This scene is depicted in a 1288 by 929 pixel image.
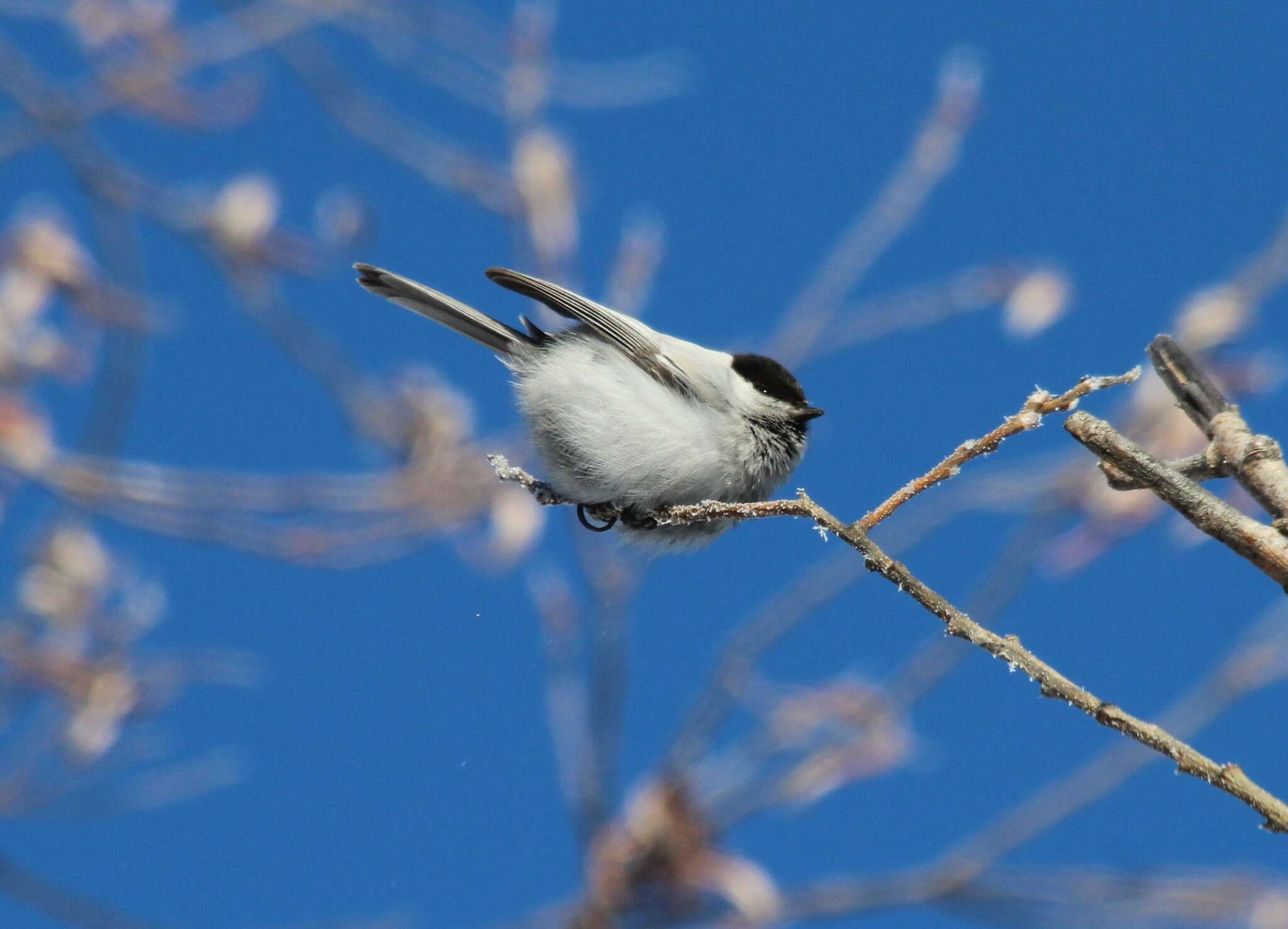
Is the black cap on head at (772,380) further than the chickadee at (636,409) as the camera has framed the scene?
Yes

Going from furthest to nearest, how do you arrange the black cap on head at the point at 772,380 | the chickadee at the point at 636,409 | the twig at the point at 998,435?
the black cap on head at the point at 772,380 → the chickadee at the point at 636,409 → the twig at the point at 998,435

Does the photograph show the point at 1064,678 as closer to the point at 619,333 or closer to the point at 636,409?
the point at 636,409

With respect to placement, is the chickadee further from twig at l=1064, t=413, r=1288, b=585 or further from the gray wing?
twig at l=1064, t=413, r=1288, b=585

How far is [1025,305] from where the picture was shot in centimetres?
493

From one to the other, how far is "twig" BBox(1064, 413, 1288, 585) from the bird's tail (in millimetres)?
2153

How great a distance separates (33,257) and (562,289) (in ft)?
7.24

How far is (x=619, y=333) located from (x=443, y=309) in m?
0.48

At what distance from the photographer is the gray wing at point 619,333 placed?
3105 millimetres

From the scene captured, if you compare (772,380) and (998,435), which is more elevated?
(772,380)

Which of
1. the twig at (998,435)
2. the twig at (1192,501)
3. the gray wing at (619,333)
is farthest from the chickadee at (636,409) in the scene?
the twig at (1192,501)

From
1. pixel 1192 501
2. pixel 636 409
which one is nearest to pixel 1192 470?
pixel 1192 501

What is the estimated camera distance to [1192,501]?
1.29 m

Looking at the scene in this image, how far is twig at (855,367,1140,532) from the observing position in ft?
4.53

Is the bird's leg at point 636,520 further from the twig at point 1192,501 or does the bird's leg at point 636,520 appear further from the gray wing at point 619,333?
the twig at point 1192,501
